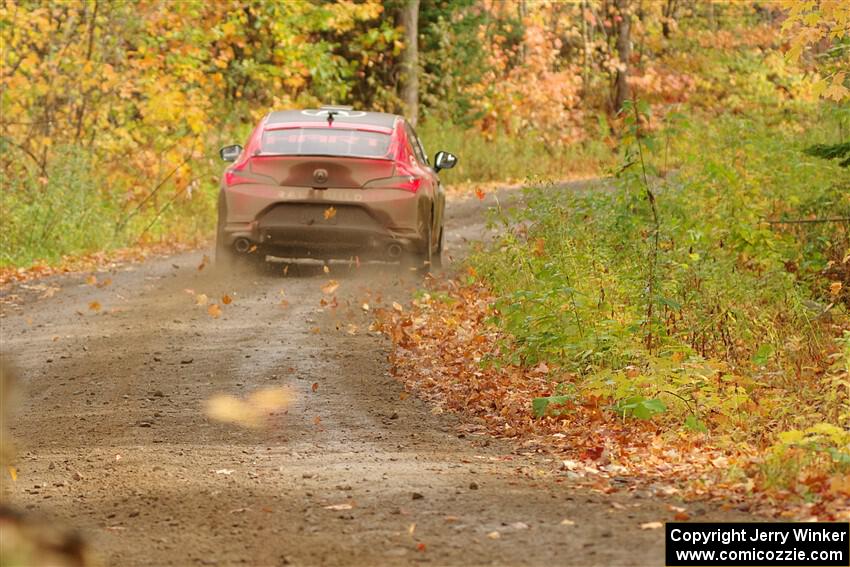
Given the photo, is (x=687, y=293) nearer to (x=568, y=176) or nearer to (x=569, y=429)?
(x=569, y=429)

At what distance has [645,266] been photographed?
11.1 metres

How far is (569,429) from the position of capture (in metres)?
8.80

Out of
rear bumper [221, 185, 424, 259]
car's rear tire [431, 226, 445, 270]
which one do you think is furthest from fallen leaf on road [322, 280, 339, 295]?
car's rear tire [431, 226, 445, 270]

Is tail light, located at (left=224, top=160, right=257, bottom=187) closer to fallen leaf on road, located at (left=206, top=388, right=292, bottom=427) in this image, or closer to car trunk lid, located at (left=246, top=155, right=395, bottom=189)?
car trunk lid, located at (left=246, top=155, right=395, bottom=189)

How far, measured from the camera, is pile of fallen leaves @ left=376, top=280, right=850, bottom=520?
680cm

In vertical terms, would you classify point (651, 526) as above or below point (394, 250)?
above

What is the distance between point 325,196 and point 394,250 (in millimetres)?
999

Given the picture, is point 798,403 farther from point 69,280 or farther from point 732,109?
point 732,109

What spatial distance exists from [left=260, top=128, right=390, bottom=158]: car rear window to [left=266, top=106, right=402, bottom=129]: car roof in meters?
→ 0.20

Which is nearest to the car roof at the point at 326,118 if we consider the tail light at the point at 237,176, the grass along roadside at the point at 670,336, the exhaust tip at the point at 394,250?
the tail light at the point at 237,176

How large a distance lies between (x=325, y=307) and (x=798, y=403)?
20.3 ft

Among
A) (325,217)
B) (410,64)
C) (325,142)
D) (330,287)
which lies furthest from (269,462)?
(410,64)

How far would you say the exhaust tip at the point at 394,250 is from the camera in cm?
1542

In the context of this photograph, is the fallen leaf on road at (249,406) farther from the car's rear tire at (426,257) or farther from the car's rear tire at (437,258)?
the car's rear tire at (437,258)
